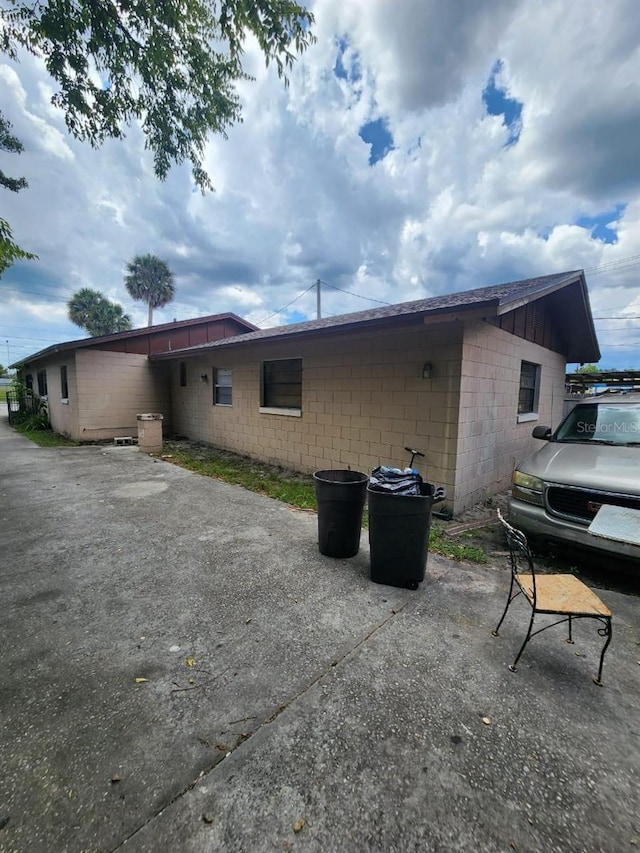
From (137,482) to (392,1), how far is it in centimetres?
827

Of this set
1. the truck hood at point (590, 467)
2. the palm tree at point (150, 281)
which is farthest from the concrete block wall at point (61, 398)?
the palm tree at point (150, 281)

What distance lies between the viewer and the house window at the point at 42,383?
49.1 ft

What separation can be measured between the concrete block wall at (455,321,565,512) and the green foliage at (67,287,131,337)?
1306 inches

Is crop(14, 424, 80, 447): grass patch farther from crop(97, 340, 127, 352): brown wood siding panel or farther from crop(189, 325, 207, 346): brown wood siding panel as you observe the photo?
crop(189, 325, 207, 346): brown wood siding panel

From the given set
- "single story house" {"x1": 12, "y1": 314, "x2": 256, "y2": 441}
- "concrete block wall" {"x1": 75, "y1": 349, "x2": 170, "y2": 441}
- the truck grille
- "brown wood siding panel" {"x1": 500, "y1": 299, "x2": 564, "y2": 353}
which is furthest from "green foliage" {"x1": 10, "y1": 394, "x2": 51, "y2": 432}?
the truck grille

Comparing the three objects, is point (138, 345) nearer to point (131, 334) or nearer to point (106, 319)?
point (131, 334)

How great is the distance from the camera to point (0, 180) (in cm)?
930

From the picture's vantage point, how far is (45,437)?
40.5 feet

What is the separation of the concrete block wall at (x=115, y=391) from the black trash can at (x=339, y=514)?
34.6 ft

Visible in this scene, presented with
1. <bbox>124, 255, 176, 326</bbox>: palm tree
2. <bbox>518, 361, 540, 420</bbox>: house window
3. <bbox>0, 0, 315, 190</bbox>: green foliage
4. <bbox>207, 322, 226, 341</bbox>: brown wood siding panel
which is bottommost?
<bbox>518, 361, 540, 420</bbox>: house window

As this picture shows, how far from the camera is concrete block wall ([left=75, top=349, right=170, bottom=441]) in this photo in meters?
11.1

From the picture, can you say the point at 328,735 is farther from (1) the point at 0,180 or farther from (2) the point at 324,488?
(1) the point at 0,180

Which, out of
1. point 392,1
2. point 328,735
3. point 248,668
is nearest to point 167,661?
point 248,668

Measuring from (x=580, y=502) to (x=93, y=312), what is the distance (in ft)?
122
